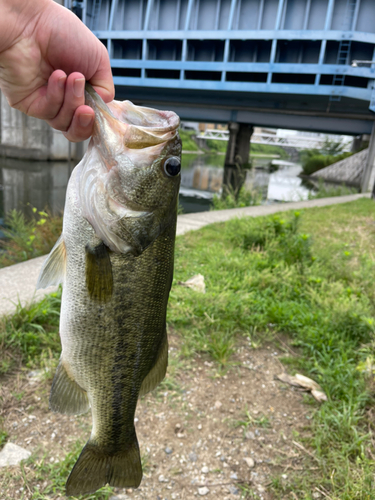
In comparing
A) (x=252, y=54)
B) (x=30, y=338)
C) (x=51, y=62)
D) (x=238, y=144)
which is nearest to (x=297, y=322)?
(x=30, y=338)

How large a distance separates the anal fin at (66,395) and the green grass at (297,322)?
1331mm

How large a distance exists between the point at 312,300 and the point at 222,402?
63.5 inches

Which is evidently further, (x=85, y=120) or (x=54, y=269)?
(x=54, y=269)

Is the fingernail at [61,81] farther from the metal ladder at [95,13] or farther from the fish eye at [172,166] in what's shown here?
the metal ladder at [95,13]

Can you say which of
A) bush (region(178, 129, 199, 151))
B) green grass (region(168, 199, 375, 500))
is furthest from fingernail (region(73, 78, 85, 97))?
bush (region(178, 129, 199, 151))

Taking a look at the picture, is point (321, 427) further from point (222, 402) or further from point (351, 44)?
point (351, 44)

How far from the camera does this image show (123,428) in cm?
166

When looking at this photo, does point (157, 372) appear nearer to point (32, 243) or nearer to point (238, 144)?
point (32, 243)

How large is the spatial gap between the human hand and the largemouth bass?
8 cm

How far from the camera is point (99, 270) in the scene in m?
1.46

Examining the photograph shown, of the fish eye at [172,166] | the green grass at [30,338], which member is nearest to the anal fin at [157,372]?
the fish eye at [172,166]

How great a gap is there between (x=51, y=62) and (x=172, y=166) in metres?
0.70

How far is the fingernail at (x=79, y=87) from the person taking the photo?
1.39m

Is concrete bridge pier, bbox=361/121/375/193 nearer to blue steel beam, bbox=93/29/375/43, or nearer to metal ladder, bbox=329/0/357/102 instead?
metal ladder, bbox=329/0/357/102
